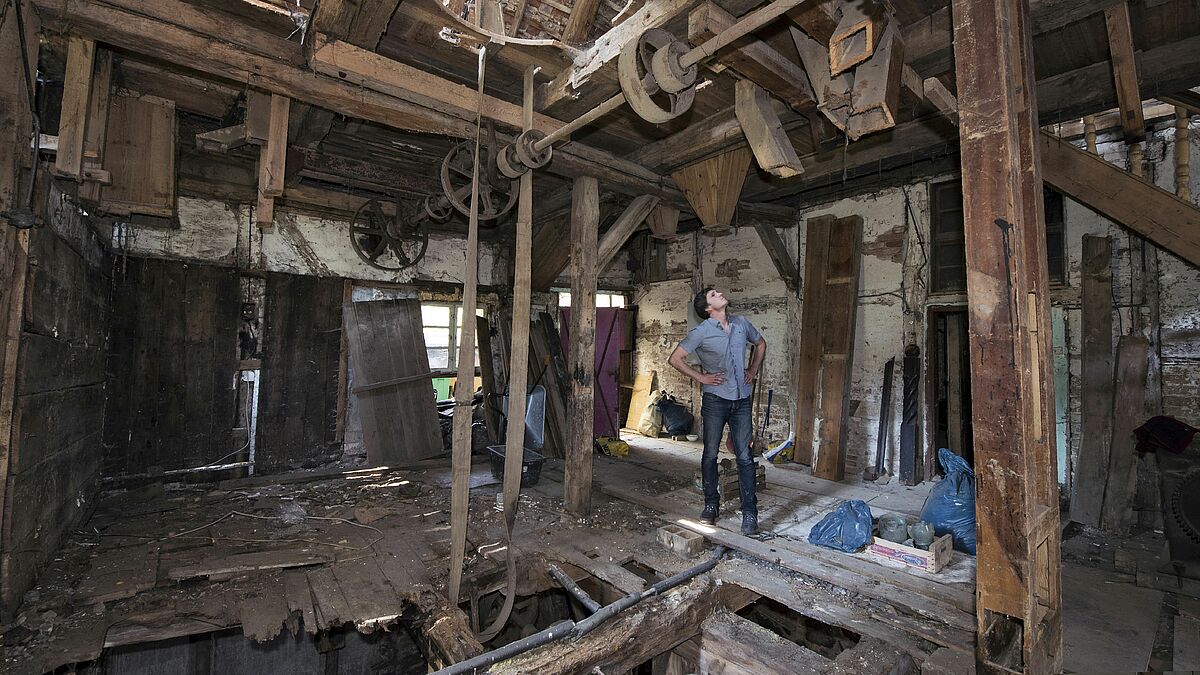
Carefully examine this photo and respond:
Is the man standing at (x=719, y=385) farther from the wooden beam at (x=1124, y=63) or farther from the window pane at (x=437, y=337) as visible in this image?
the window pane at (x=437, y=337)

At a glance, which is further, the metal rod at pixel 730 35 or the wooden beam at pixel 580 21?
the wooden beam at pixel 580 21

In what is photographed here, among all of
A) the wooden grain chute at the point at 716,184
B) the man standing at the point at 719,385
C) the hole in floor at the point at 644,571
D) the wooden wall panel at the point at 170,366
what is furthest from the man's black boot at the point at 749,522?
the wooden wall panel at the point at 170,366

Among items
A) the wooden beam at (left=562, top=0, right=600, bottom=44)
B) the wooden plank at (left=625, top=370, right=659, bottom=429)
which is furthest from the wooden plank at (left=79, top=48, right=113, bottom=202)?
the wooden plank at (left=625, top=370, right=659, bottom=429)

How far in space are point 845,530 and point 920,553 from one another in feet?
1.45

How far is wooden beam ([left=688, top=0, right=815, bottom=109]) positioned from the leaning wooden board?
15.1ft

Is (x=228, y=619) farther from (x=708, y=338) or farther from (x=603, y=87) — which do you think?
(x=603, y=87)

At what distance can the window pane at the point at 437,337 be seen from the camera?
630 cm

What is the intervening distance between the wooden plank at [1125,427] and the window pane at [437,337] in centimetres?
640

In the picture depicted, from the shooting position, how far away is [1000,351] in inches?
68.1

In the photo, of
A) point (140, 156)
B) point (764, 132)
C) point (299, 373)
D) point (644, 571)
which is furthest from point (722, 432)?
point (299, 373)

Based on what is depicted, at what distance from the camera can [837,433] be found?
5309 millimetres

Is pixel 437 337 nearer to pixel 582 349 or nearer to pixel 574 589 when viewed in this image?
pixel 582 349

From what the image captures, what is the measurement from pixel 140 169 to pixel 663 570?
403 cm

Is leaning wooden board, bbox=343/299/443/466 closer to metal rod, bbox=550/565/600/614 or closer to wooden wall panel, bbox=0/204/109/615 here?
wooden wall panel, bbox=0/204/109/615
